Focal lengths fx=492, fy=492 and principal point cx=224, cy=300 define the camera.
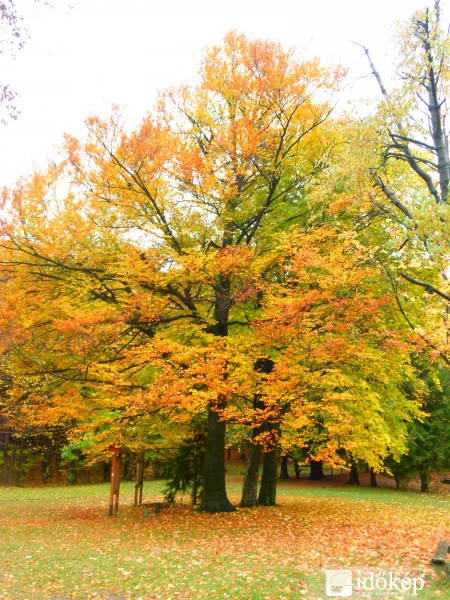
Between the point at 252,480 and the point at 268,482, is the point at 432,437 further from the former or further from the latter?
the point at 252,480

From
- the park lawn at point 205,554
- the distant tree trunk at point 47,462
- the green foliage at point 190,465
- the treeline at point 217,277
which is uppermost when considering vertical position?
the treeline at point 217,277

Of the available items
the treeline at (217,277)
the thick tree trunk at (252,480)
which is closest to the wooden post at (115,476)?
the treeline at (217,277)

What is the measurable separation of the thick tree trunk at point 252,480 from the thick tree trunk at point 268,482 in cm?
55

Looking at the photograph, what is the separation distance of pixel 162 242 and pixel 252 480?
7.94m

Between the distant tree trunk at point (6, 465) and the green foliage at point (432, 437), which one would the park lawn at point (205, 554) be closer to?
the green foliage at point (432, 437)

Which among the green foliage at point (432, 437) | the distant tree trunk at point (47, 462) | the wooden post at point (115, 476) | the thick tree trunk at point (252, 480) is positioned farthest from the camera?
the distant tree trunk at point (47, 462)

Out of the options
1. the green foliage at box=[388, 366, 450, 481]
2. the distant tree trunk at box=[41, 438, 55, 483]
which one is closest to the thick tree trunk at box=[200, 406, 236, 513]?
the green foliage at box=[388, 366, 450, 481]

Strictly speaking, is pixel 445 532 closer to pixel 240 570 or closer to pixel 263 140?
pixel 240 570

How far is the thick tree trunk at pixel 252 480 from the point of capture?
1488 centimetres

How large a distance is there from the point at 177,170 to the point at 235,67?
10.3ft

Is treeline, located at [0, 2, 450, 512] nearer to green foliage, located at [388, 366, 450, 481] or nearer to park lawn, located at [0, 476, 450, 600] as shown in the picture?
park lawn, located at [0, 476, 450, 600]

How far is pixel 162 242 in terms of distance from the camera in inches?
485

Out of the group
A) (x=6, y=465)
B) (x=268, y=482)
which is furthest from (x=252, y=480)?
(x=6, y=465)

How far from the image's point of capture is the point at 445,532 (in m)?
10.4
